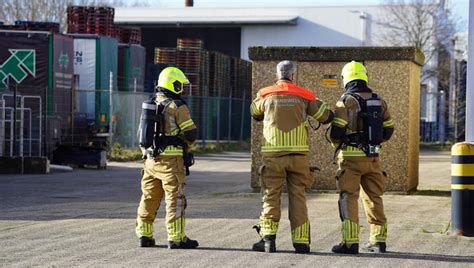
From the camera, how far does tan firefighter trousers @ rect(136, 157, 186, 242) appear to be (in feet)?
35.2

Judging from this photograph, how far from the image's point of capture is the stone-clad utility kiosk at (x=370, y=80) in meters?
16.9

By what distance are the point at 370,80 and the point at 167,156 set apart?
6907mm

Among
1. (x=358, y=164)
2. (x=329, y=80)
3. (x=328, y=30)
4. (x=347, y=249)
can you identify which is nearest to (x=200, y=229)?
(x=347, y=249)

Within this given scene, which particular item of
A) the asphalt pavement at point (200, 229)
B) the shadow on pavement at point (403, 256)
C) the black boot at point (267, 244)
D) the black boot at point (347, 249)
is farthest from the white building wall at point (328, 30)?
Result: the black boot at point (267, 244)

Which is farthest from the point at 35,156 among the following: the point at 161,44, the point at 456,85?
the point at 161,44

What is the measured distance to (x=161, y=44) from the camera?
198 feet

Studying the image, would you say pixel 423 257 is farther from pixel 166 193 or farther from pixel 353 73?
pixel 166 193

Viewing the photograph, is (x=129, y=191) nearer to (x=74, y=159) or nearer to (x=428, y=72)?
(x=74, y=159)

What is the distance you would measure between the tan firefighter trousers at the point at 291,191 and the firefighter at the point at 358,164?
417 mm

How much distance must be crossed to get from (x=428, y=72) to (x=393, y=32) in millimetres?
3598

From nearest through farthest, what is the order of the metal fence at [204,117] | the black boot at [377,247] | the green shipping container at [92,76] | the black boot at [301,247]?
1. the black boot at [301,247]
2. the black boot at [377,247]
3. the green shipping container at [92,76]
4. the metal fence at [204,117]

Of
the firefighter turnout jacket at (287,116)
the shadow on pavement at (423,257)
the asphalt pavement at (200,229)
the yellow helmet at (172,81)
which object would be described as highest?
the yellow helmet at (172,81)

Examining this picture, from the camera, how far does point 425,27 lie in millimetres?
51156

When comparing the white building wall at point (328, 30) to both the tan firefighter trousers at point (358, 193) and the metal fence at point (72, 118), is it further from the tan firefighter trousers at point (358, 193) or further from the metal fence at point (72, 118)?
the tan firefighter trousers at point (358, 193)
